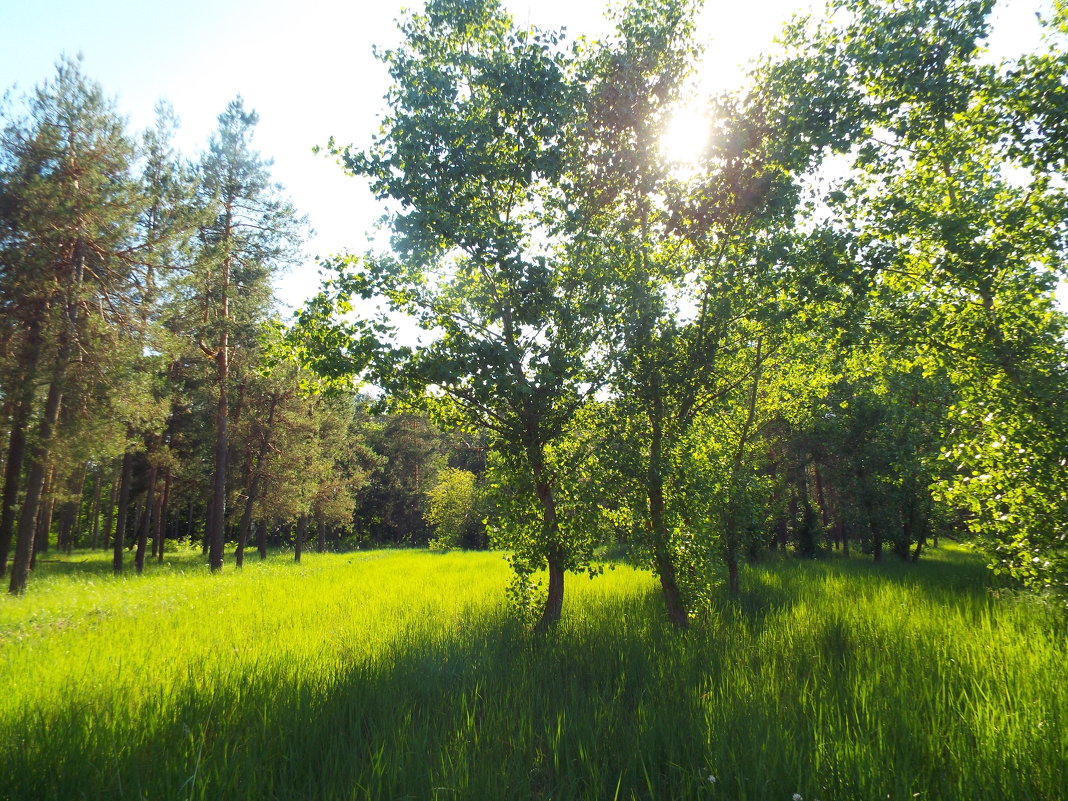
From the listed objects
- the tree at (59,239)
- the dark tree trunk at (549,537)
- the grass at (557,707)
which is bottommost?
the grass at (557,707)

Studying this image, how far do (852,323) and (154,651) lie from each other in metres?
11.3

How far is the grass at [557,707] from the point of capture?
3654 millimetres

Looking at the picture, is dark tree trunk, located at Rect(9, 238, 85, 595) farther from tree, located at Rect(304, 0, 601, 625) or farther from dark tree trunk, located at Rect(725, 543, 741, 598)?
dark tree trunk, located at Rect(725, 543, 741, 598)

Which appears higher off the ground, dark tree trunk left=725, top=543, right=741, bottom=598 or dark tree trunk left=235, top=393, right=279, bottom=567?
dark tree trunk left=235, top=393, right=279, bottom=567

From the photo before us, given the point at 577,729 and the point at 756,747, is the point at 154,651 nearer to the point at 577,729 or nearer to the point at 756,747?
the point at 577,729

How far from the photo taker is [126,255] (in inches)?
632

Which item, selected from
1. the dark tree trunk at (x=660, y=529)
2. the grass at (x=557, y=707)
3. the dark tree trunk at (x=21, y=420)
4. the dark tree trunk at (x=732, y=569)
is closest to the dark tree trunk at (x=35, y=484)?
the dark tree trunk at (x=21, y=420)

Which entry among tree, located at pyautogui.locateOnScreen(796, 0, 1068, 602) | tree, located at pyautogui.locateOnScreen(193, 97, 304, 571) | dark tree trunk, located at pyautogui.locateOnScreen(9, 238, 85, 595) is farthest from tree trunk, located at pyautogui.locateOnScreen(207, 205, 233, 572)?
tree, located at pyautogui.locateOnScreen(796, 0, 1068, 602)

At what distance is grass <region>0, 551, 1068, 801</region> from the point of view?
12.0ft

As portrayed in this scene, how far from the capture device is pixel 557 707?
16.4ft

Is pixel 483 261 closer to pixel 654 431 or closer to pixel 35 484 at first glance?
pixel 654 431

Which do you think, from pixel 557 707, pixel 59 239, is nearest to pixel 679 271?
pixel 557 707

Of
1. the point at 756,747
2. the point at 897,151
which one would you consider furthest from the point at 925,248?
the point at 756,747

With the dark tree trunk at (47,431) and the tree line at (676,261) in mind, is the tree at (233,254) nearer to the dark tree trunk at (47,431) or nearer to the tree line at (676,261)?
the dark tree trunk at (47,431)
